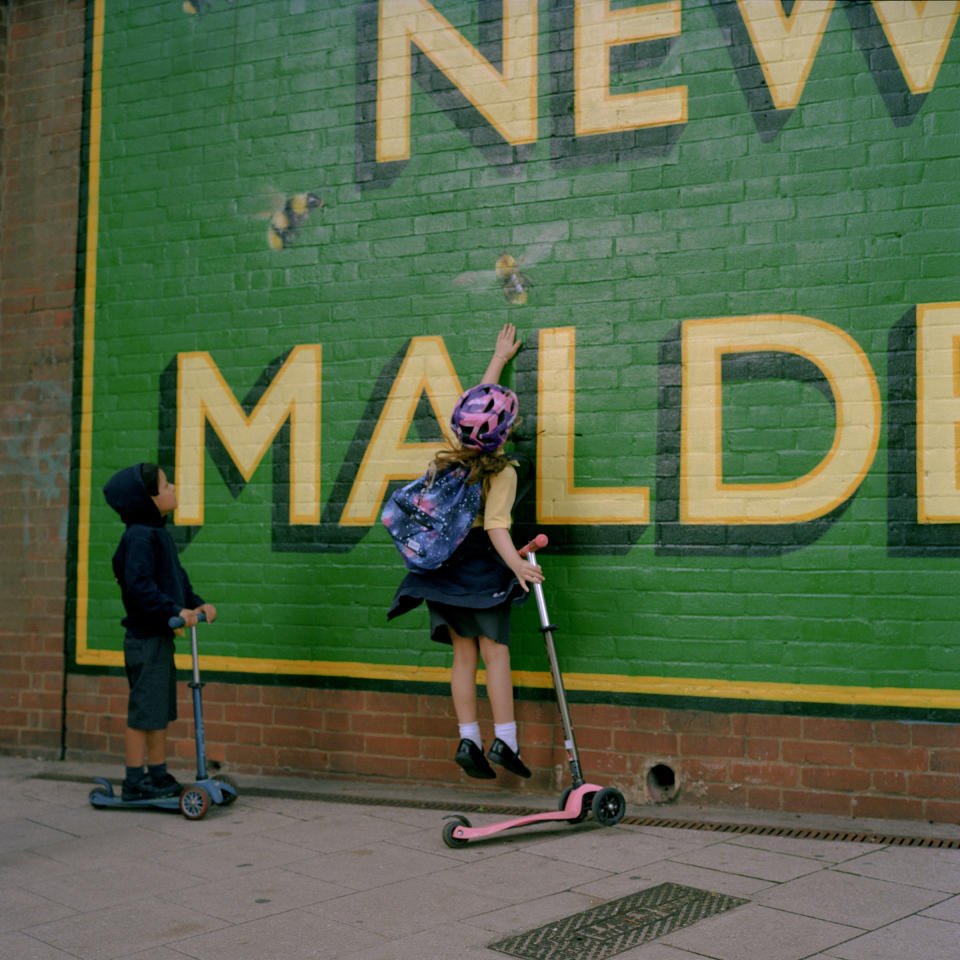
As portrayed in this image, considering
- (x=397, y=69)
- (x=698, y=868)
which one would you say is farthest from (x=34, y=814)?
(x=397, y=69)

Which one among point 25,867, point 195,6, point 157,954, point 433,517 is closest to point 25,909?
point 25,867

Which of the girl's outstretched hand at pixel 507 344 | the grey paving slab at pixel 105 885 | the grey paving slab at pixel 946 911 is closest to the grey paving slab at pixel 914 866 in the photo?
the grey paving slab at pixel 946 911

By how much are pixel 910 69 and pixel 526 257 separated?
2195 mm

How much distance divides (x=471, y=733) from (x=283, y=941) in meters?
1.74

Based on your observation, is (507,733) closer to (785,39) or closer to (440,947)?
(440,947)

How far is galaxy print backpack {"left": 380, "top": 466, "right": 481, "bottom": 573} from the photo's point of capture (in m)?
5.68

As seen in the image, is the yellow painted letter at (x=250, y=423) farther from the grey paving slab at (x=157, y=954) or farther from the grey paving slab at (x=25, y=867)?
the grey paving slab at (x=157, y=954)

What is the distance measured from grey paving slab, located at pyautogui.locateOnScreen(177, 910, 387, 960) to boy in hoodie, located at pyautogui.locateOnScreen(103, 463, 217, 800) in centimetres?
215

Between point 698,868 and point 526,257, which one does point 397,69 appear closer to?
point 526,257

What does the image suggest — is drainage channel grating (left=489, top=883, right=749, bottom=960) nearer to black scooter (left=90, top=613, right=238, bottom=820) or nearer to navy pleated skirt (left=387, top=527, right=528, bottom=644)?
navy pleated skirt (left=387, top=527, right=528, bottom=644)

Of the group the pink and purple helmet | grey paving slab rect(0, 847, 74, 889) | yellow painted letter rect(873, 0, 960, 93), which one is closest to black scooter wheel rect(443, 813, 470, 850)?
grey paving slab rect(0, 847, 74, 889)

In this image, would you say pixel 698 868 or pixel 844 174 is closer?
pixel 698 868

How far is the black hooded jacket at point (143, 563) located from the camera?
612 cm

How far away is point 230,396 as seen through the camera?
7223mm
